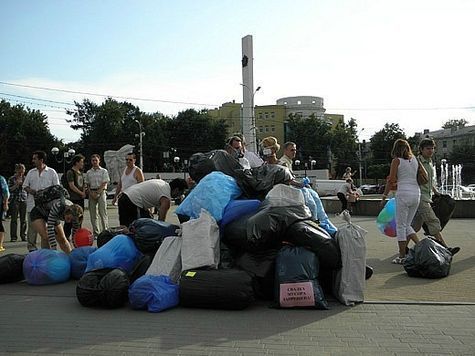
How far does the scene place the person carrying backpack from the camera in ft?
25.5

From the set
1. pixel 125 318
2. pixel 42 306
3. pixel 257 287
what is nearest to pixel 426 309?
pixel 257 287

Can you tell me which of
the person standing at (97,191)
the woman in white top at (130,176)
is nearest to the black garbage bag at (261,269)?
the woman in white top at (130,176)

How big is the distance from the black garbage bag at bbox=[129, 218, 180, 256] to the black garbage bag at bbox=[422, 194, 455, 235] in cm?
438

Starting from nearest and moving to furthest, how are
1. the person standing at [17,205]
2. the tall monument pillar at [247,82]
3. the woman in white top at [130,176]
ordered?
1. the woman in white top at [130,176]
2. the person standing at [17,205]
3. the tall monument pillar at [247,82]

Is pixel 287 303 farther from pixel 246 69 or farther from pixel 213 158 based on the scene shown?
pixel 246 69

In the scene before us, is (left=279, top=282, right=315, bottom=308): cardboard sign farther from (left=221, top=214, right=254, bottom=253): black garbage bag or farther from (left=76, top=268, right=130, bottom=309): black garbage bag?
(left=76, top=268, right=130, bottom=309): black garbage bag

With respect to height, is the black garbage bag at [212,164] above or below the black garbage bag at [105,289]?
above

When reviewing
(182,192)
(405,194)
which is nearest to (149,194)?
(182,192)

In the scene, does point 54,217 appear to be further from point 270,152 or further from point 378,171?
point 378,171

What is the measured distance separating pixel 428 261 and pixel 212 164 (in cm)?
300

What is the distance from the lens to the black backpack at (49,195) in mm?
8031

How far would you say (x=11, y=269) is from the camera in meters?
6.59

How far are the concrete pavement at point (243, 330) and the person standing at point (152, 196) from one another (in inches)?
77.4

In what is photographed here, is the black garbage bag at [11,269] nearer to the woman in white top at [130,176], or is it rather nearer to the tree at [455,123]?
the woman in white top at [130,176]
